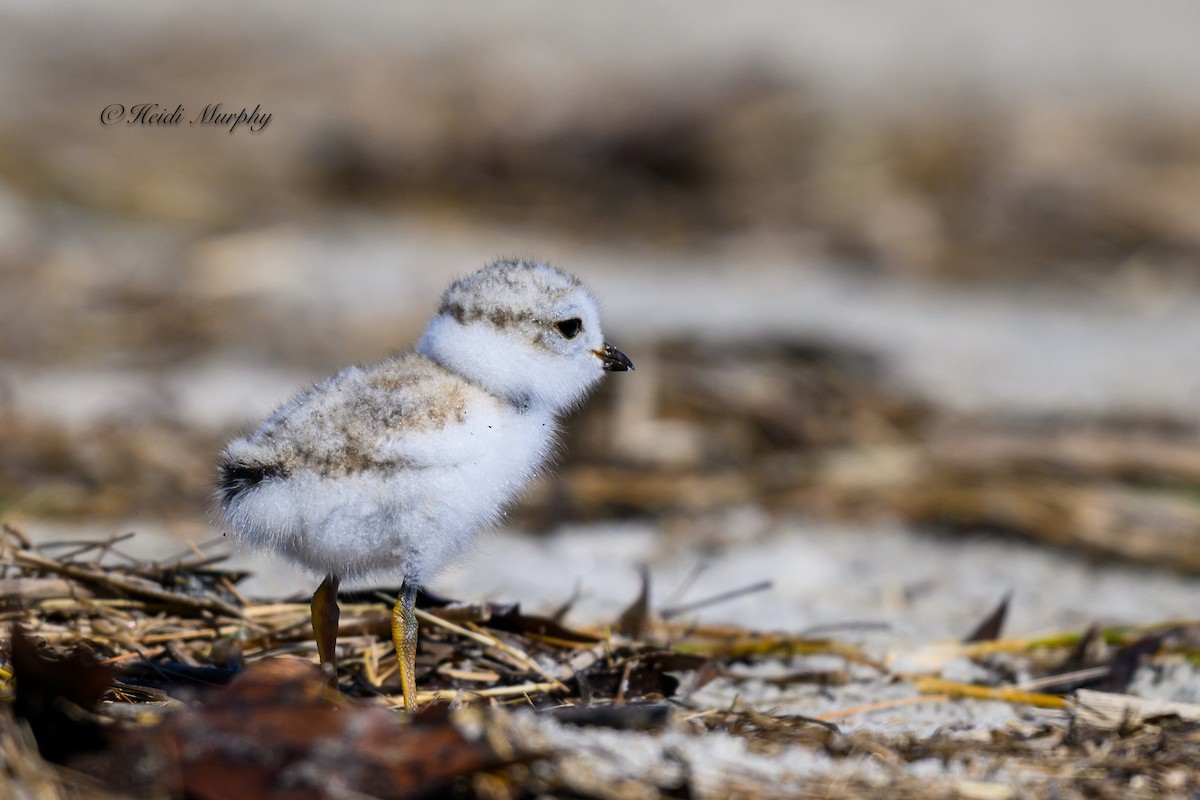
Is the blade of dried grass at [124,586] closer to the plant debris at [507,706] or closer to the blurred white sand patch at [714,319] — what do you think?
the plant debris at [507,706]

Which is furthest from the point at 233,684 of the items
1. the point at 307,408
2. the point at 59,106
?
the point at 59,106

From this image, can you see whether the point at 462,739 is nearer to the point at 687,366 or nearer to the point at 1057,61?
the point at 687,366

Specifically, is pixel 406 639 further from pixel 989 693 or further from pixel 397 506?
pixel 989 693

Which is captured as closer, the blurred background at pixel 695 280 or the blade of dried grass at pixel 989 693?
the blade of dried grass at pixel 989 693
